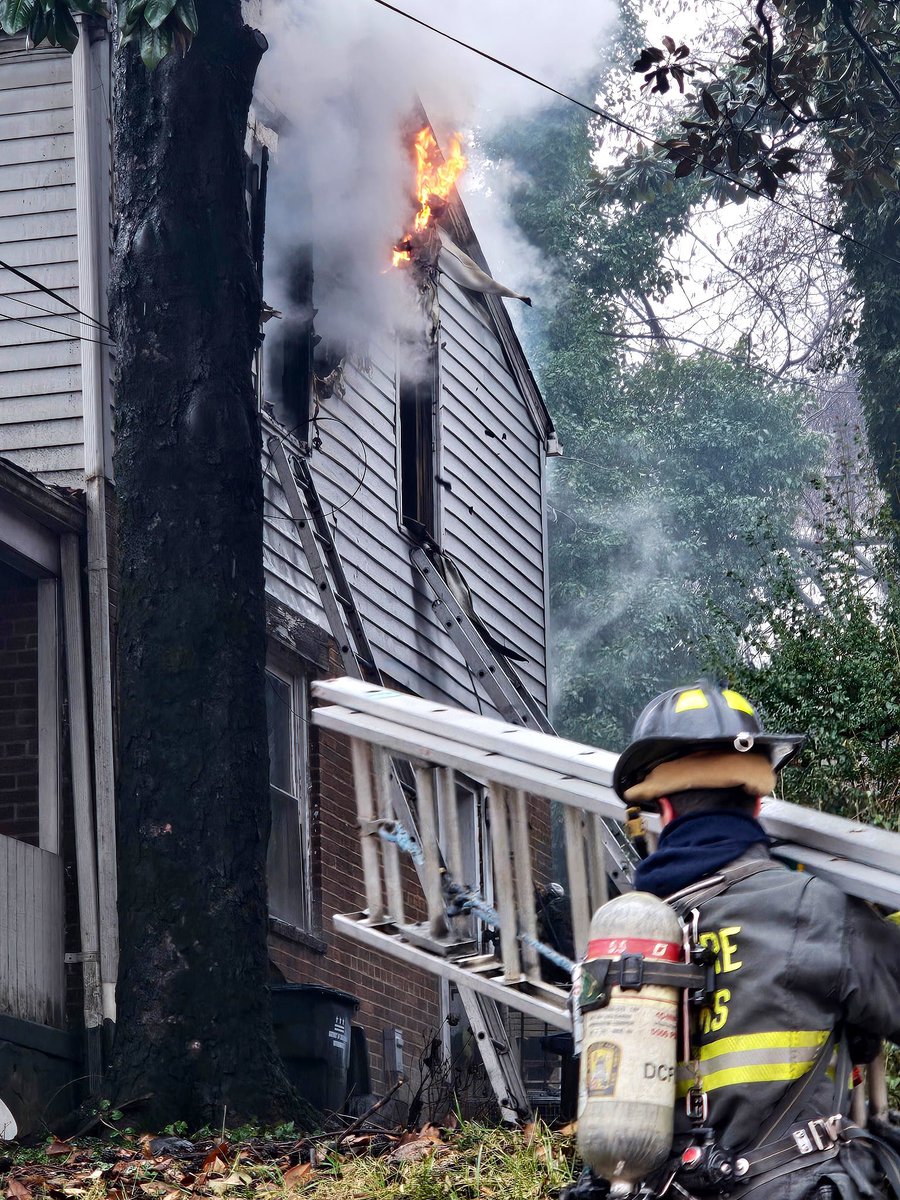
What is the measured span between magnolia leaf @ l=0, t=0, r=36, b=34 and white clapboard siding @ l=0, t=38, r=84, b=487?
303cm

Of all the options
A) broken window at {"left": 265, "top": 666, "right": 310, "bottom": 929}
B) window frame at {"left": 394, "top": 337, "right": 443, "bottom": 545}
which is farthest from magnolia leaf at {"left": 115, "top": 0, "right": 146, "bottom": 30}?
window frame at {"left": 394, "top": 337, "right": 443, "bottom": 545}

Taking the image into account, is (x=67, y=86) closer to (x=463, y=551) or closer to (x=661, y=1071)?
(x=463, y=551)

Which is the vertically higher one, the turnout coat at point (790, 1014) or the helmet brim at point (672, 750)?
the helmet brim at point (672, 750)

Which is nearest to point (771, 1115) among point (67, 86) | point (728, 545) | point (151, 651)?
point (151, 651)

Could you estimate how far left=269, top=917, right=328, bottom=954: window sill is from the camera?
10072mm

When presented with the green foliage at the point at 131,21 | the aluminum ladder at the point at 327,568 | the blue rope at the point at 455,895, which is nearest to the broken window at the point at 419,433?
the aluminum ladder at the point at 327,568

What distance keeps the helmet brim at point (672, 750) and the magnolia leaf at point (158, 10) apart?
14.4 feet

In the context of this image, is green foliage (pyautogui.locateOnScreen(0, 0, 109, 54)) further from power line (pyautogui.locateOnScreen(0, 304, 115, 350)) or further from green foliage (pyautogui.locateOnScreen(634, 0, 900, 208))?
green foliage (pyautogui.locateOnScreen(634, 0, 900, 208))

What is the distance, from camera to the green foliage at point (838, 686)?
7441 millimetres

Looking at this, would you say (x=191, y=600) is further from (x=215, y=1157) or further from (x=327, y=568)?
(x=327, y=568)

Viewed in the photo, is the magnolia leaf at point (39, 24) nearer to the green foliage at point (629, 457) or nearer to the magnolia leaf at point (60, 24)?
the magnolia leaf at point (60, 24)

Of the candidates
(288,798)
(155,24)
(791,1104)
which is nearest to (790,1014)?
(791,1104)

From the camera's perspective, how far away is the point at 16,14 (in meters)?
6.84

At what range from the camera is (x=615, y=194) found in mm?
12805
